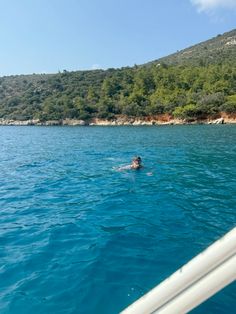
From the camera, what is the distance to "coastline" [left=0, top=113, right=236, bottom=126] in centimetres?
6800

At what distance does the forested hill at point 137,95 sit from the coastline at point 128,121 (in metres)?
1.10

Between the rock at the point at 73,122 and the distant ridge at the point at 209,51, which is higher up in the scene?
the distant ridge at the point at 209,51

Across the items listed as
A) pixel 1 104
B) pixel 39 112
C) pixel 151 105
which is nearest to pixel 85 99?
pixel 39 112

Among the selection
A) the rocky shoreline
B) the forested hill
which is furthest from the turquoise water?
the forested hill

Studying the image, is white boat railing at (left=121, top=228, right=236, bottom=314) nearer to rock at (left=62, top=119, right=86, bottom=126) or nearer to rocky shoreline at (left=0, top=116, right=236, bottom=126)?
rocky shoreline at (left=0, top=116, right=236, bottom=126)

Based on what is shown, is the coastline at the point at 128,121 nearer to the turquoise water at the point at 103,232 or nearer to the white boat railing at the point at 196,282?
the turquoise water at the point at 103,232

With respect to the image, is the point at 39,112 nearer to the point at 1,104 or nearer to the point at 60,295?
the point at 1,104

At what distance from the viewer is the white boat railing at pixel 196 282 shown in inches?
48.6

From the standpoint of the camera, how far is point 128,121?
7756cm

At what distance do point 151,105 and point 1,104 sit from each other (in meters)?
56.0

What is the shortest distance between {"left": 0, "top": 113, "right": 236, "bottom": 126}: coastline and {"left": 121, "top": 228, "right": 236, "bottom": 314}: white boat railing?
222ft

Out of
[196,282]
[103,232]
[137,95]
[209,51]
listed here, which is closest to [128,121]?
[137,95]

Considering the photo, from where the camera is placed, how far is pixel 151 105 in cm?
7788

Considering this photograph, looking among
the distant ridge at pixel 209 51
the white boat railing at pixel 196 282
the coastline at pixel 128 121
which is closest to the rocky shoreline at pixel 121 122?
the coastline at pixel 128 121
